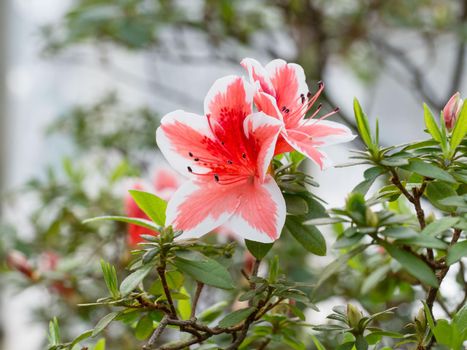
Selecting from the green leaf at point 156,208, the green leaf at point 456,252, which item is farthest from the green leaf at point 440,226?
the green leaf at point 156,208

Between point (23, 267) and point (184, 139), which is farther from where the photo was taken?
point (23, 267)

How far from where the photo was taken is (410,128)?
9.54 feet

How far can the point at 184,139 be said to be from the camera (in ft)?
1.91

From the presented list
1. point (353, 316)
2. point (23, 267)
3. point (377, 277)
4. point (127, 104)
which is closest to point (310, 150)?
point (353, 316)

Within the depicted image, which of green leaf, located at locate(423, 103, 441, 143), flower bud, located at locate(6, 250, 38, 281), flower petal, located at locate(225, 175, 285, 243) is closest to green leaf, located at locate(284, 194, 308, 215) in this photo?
flower petal, located at locate(225, 175, 285, 243)

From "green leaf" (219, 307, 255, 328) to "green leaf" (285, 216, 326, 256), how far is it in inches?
2.8

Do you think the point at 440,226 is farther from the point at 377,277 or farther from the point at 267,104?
the point at 377,277

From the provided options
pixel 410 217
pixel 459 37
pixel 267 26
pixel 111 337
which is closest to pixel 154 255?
pixel 410 217

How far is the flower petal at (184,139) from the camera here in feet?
1.89

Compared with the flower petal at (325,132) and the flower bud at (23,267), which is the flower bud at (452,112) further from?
the flower bud at (23,267)

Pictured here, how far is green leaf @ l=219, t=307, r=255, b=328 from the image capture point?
54 cm

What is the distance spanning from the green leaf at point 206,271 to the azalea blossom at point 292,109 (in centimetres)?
11

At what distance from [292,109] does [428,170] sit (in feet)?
0.43

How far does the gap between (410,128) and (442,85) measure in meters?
0.23
